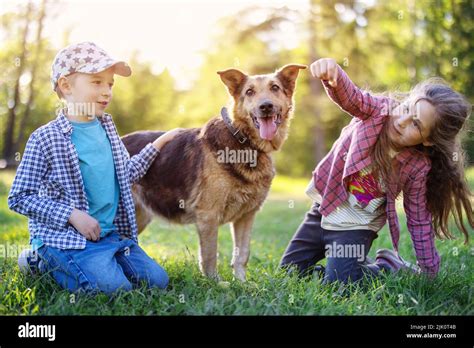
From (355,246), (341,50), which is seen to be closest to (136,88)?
(341,50)

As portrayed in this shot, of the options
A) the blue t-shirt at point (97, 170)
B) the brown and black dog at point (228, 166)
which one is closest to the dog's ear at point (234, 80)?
the brown and black dog at point (228, 166)

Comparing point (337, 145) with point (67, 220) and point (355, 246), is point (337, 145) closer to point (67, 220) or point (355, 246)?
point (355, 246)

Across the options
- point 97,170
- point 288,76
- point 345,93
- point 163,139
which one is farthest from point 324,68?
point 97,170

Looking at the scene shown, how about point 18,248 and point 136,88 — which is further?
point 136,88

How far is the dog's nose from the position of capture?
181 inches

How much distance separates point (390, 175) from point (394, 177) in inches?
2.1

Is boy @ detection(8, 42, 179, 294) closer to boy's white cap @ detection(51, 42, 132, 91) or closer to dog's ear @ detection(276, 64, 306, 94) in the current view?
boy's white cap @ detection(51, 42, 132, 91)

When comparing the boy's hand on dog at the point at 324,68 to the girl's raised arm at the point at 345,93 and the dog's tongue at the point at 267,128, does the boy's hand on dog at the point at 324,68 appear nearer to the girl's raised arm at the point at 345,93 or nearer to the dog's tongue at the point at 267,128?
the girl's raised arm at the point at 345,93

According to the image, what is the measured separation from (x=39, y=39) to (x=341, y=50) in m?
14.1

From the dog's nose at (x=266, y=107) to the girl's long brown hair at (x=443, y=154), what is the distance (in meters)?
1.02

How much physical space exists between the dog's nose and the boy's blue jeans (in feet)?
5.60

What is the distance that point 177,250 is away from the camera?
20.8 feet

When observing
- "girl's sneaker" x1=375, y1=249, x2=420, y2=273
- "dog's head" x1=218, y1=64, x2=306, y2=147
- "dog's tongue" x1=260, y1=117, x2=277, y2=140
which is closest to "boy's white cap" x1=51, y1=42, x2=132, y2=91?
"dog's head" x1=218, y1=64, x2=306, y2=147
